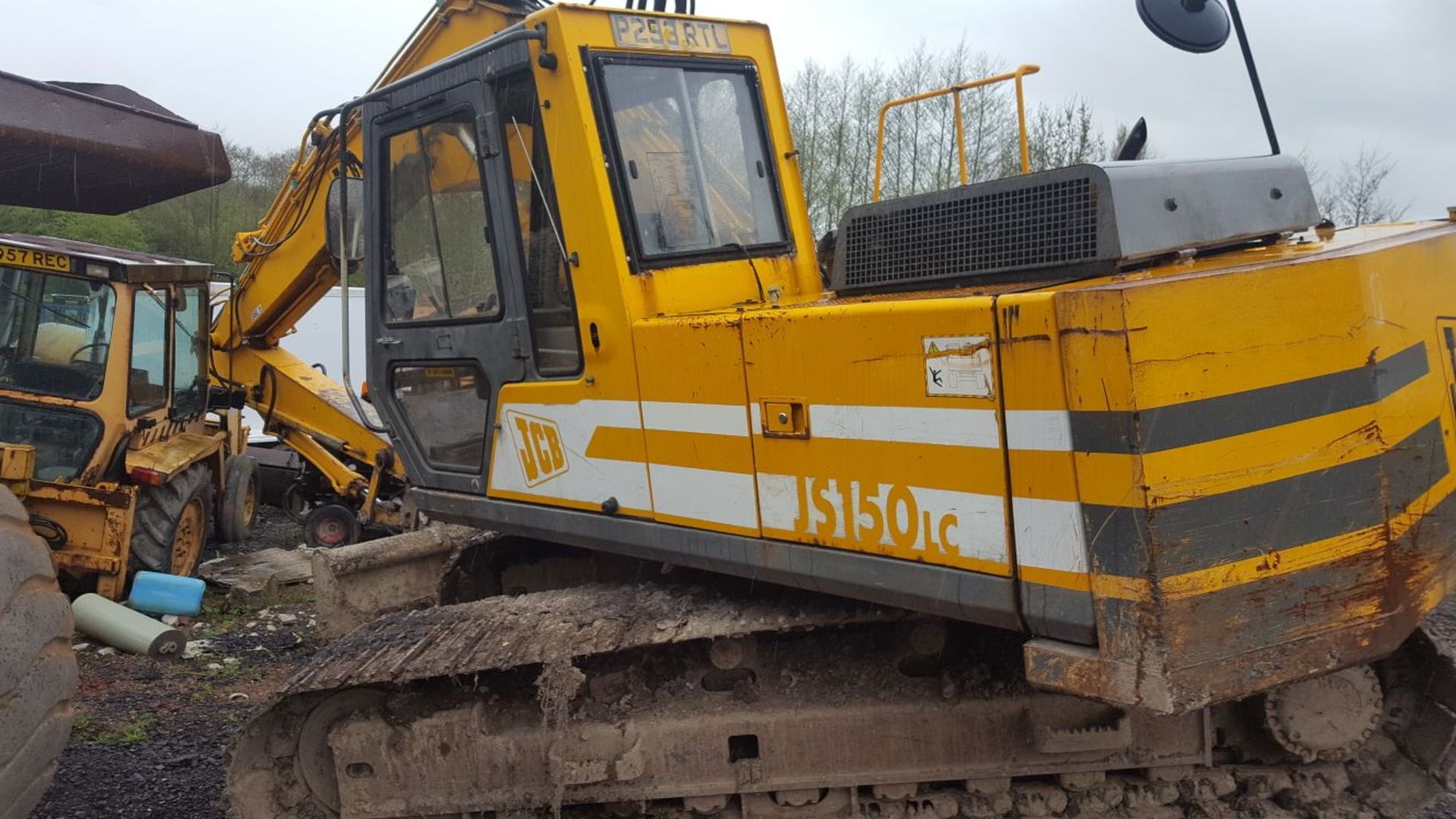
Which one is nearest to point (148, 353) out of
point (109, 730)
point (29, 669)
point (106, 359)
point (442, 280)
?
point (106, 359)

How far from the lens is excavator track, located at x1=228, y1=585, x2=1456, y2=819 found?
3.06 meters

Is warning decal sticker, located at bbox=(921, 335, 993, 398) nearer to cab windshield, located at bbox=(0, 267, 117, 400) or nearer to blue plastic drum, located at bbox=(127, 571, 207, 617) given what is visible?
blue plastic drum, located at bbox=(127, 571, 207, 617)

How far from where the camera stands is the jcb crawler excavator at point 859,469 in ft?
7.70

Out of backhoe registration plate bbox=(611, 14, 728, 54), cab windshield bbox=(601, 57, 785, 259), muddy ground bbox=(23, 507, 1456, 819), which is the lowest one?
muddy ground bbox=(23, 507, 1456, 819)

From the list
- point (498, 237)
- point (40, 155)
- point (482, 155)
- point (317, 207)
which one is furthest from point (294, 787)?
point (317, 207)

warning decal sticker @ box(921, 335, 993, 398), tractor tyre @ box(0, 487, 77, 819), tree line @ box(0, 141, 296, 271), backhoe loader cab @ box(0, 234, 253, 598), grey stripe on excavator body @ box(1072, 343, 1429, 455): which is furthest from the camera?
tree line @ box(0, 141, 296, 271)

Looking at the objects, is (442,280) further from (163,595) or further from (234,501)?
(234,501)

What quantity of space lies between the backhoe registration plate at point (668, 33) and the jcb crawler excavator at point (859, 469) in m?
0.01

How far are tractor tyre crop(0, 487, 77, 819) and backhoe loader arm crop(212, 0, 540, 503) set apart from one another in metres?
3.05

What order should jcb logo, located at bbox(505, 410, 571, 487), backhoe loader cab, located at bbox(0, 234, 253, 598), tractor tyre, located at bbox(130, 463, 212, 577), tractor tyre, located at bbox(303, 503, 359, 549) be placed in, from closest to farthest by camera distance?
jcb logo, located at bbox(505, 410, 571, 487) → backhoe loader cab, located at bbox(0, 234, 253, 598) → tractor tyre, located at bbox(130, 463, 212, 577) → tractor tyre, located at bbox(303, 503, 359, 549)

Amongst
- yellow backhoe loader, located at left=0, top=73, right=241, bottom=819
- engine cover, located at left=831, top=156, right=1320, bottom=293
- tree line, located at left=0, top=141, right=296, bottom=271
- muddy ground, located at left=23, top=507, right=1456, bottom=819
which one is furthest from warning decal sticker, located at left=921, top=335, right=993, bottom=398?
tree line, located at left=0, top=141, right=296, bottom=271

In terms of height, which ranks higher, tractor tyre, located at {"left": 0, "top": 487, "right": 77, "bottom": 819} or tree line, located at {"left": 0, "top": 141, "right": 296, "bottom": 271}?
tree line, located at {"left": 0, "top": 141, "right": 296, "bottom": 271}

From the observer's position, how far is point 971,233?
9.28 ft

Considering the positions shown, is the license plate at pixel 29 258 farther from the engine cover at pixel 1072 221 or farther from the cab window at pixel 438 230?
the engine cover at pixel 1072 221
